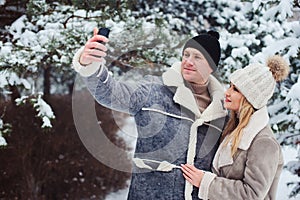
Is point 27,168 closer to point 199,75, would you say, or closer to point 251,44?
point 251,44

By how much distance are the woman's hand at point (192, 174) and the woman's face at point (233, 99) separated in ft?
1.00

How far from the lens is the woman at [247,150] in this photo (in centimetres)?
179

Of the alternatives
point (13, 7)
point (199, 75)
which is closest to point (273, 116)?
point (199, 75)

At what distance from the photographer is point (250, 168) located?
179 centimetres

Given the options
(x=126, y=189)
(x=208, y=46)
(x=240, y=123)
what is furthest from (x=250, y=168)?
(x=126, y=189)

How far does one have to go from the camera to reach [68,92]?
7.17 meters

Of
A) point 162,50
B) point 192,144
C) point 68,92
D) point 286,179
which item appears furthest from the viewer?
point 68,92

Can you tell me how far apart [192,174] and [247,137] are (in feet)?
0.95

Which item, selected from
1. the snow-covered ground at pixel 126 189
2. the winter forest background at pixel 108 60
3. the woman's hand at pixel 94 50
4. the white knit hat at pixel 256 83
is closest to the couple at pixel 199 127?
the white knit hat at pixel 256 83

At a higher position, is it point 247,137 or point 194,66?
point 194,66

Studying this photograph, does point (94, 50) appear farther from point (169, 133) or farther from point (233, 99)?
point (233, 99)

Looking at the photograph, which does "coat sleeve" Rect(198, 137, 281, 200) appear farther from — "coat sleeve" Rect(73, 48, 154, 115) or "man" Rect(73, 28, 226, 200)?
"coat sleeve" Rect(73, 48, 154, 115)

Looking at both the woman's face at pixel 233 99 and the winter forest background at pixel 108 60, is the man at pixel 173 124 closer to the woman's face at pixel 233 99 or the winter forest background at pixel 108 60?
the woman's face at pixel 233 99

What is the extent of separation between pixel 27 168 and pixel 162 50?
2570 mm
